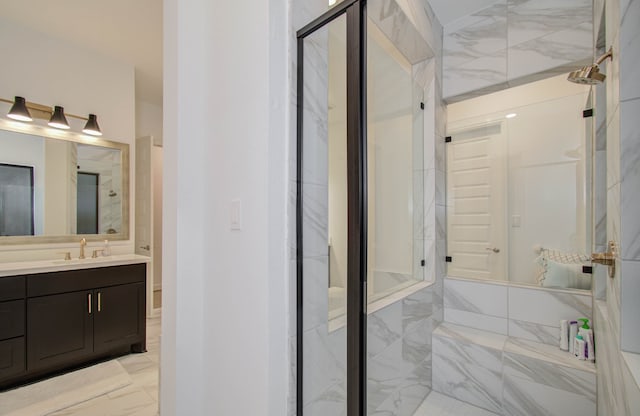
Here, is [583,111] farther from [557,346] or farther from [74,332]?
[74,332]

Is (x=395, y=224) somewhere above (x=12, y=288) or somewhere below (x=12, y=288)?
above

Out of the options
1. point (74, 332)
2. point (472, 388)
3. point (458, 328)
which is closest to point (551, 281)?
point (458, 328)

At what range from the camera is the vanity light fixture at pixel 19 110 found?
2.32 metres

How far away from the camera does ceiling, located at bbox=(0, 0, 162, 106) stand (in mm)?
2264

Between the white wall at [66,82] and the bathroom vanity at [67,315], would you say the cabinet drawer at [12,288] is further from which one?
the white wall at [66,82]

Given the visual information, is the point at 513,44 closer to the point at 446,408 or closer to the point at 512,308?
the point at 512,308

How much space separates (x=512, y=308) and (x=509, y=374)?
43 centimetres

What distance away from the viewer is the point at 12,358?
204cm

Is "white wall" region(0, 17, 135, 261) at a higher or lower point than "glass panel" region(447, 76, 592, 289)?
higher

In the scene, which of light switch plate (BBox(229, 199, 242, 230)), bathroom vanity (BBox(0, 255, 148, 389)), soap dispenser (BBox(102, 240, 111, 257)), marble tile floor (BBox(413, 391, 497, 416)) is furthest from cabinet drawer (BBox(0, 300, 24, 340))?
marble tile floor (BBox(413, 391, 497, 416))

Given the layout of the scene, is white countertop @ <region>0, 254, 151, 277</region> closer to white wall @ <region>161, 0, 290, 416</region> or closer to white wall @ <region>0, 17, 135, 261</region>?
white wall @ <region>0, 17, 135, 261</region>

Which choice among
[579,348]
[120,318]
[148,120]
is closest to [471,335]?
[579,348]

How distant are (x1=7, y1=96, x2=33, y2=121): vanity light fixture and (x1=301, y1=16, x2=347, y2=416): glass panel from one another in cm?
265

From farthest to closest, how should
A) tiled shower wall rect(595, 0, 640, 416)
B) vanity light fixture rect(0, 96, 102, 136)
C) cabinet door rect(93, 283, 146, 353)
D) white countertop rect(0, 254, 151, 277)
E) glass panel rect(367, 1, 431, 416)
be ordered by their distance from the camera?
cabinet door rect(93, 283, 146, 353)
vanity light fixture rect(0, 96, 102, 136)
white countertop rect(0, 254, 151, 277)
glass panel rect(367, 1, 431, 416)
tiled shower wall rect(595, 0, 640, 416)
